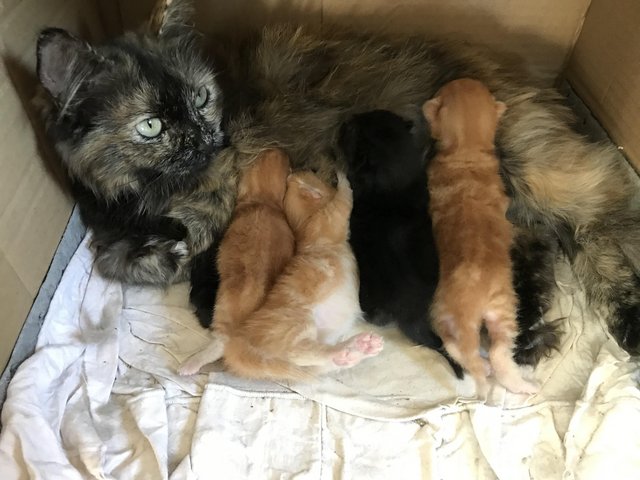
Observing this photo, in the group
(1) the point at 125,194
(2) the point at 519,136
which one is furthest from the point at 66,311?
(2) the point at 519,136

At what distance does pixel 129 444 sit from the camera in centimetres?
141

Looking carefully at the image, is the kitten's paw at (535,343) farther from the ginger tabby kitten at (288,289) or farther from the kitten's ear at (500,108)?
the kitten's ear at (500,108)

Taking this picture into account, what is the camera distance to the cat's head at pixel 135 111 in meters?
1.38

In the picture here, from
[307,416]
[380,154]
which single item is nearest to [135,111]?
[380,154]

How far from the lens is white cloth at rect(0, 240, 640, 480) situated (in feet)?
4.46

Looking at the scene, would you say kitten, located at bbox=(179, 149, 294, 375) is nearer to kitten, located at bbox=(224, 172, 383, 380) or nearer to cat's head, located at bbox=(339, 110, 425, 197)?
kitten, located at bbox=(224, 172, 383, 380)

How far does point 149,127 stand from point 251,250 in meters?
0.37

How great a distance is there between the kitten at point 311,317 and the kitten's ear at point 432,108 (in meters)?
0.30

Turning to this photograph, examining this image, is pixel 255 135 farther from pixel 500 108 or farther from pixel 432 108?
pixel 500 108

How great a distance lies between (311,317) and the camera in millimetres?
1396

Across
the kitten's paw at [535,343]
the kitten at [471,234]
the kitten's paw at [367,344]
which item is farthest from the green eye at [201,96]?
the kitten's paw at [535,343]

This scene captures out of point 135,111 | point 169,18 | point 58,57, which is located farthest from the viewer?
point 169,18

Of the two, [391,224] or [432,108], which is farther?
[432,108]

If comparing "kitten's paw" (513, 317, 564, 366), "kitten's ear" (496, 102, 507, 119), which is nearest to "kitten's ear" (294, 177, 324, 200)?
"kitten's ear" (496, 102, 507, 119)
